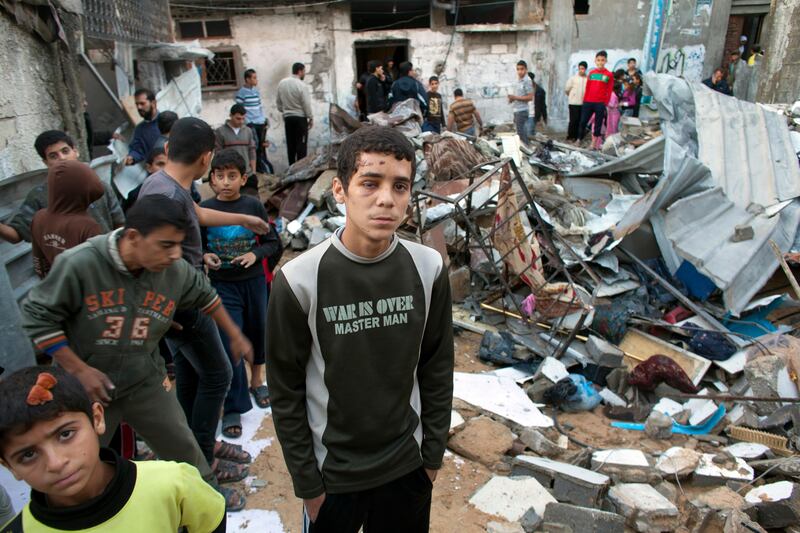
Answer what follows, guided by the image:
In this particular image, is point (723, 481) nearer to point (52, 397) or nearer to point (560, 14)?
point (52, 397)

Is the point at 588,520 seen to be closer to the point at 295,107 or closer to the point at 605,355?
the point at 605,355

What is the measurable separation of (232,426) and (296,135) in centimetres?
778

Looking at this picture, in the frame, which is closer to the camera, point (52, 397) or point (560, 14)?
point (52, 397)

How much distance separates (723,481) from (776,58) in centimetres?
1092

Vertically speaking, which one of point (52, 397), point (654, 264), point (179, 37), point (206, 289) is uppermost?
point (179, 37)

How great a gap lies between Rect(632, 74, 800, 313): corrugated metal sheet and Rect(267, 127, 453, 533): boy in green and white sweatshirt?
14.8ft

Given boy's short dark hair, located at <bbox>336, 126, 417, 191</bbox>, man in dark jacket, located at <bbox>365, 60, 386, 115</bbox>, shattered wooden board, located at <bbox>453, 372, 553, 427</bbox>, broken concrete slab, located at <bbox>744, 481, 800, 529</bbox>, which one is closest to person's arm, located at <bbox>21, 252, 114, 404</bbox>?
boy's short dark hair, located at <bbox>336, 126, 417, 191</bbox>

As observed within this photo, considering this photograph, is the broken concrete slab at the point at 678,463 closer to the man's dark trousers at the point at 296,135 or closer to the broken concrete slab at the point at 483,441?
the broken concrete slab at the point at 483,441

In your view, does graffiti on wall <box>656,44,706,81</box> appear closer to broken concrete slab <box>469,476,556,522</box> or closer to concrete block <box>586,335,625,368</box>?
concrete block <box>586,335,625,368</box>

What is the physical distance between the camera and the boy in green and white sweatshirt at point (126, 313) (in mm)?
1996

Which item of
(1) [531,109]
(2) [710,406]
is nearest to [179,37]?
(1) [531,109]

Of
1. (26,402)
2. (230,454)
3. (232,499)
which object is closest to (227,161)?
(230,454)

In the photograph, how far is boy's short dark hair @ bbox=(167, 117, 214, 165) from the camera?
2812mm

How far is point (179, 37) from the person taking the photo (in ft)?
41.8
